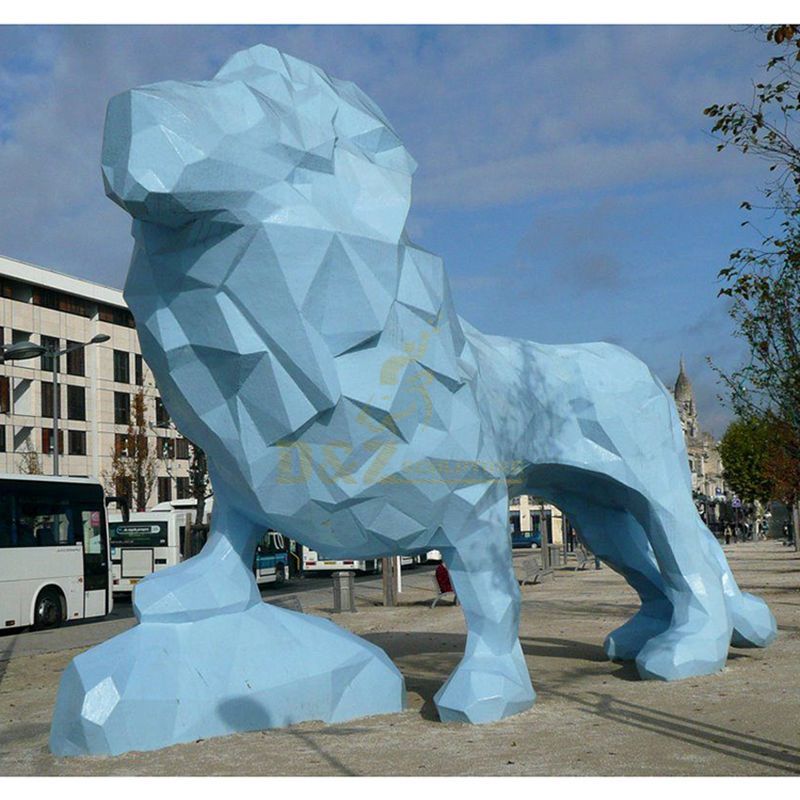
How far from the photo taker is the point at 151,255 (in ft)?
22.6

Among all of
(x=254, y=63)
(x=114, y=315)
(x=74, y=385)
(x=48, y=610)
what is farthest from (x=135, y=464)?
(x=254, y=63)

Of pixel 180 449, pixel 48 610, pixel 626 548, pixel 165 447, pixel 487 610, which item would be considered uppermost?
pixel 180 449

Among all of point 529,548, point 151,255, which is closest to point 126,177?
point 151,255

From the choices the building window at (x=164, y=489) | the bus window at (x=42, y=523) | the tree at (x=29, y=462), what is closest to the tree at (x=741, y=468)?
the building window at (x=164, y=489)

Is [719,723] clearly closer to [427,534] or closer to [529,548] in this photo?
[427,534]

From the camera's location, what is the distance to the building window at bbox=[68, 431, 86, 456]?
4662cm

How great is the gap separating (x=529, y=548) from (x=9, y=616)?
116ft

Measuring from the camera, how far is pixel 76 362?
47.2 m

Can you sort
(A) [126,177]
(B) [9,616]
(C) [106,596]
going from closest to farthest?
(A) [126,177]
(B) [9,616]
(C) [106,596]

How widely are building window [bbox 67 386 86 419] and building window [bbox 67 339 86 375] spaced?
2.31 ft

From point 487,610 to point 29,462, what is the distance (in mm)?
34665

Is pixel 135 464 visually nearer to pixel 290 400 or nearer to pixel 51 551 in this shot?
pixel 51 551

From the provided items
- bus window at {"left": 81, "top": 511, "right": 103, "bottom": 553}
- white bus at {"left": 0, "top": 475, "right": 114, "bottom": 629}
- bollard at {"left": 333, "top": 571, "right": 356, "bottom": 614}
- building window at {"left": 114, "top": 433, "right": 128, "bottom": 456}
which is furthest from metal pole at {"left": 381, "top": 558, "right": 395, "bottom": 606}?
building window at {"left": 114, "top": 433, "right": 128, "bottom": 456}

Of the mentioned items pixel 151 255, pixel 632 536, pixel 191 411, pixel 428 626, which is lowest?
pixel 428 626
